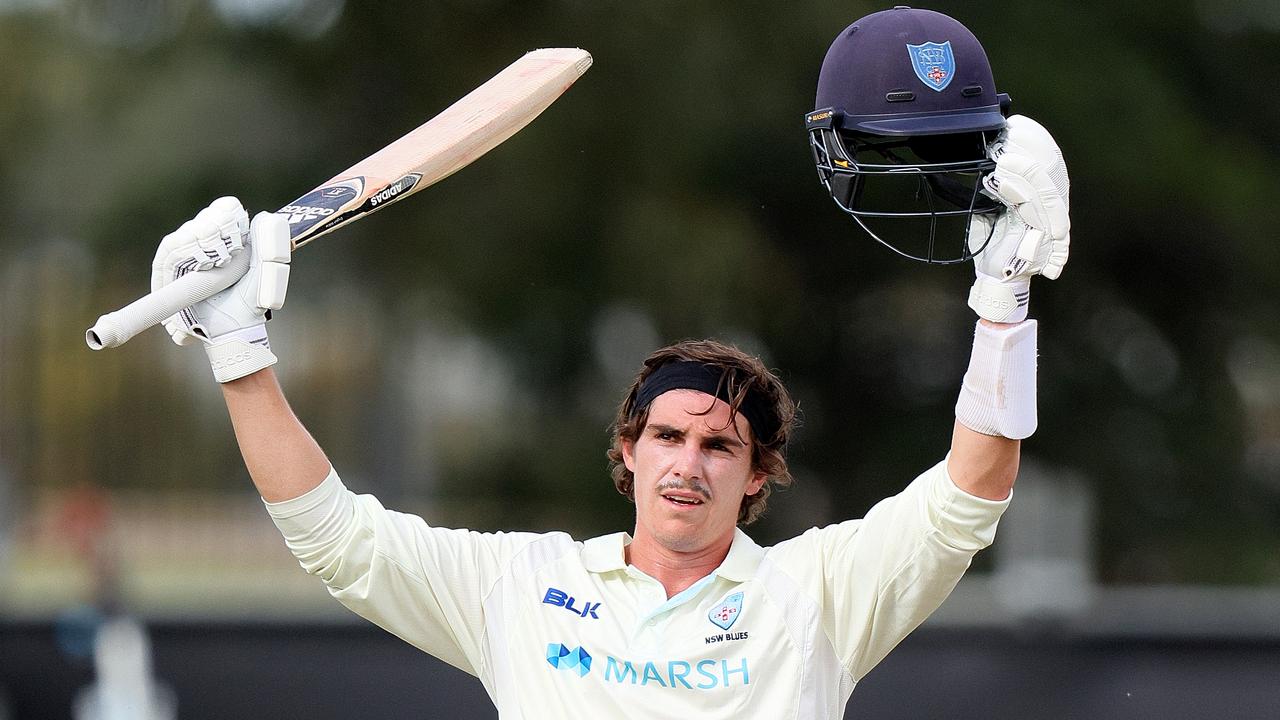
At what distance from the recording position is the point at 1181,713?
4.44m

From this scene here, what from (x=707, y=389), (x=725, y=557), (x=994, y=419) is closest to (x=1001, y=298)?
(x=994, y=419)

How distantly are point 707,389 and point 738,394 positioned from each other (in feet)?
0.15

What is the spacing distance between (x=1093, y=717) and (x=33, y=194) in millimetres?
5043

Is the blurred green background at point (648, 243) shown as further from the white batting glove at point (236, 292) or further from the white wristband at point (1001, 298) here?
the white wristband at point (1001, 298)

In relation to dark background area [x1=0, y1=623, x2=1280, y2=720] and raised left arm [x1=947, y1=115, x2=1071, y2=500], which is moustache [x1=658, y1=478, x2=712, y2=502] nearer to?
raised left arm [x1=947, y1=115, x2=1071, y2=500]

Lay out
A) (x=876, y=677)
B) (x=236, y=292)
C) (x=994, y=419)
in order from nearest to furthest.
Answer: (x=994, y=419) < (x=236, y=292) < (x=876, y=677)

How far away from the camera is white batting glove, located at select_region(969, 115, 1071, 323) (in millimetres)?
2047

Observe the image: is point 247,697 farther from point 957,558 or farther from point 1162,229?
point 1162,229

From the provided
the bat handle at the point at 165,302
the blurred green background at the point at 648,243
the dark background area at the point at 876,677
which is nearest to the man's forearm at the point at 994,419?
the bat handle at the point at 165,302

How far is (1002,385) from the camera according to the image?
81.2 inches

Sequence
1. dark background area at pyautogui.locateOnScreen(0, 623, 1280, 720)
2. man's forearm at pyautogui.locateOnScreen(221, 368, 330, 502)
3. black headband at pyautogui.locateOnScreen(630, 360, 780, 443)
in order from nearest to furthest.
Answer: man's forearm at pyautogui.locateOnScreen(221, 368, 330, 502), black headband at pyautogui.locateOnScreen(630, 360, 780, 443), dark background area at pyautogui.locateOnScreen(0, 623, 1280, 720)

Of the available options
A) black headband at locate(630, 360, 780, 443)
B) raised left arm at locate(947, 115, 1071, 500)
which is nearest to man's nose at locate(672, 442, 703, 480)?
black headband at locate(630, 360, 780, 443)

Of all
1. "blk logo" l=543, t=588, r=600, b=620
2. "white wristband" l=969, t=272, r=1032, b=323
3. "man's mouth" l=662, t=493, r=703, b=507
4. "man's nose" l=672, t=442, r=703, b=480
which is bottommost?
"blk logo" l=543, t=588, r=600, b=620

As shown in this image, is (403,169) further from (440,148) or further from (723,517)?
(723,517)
